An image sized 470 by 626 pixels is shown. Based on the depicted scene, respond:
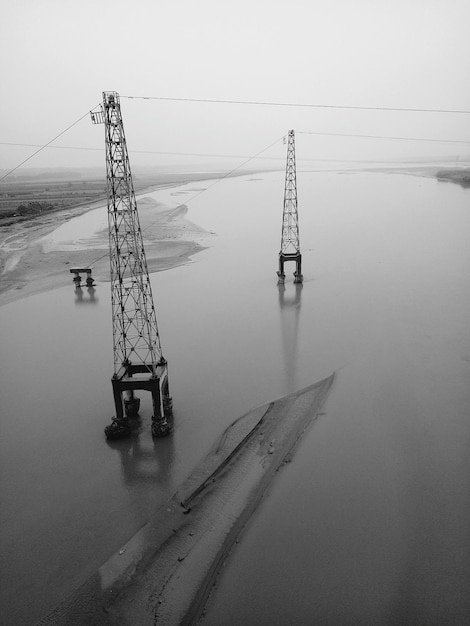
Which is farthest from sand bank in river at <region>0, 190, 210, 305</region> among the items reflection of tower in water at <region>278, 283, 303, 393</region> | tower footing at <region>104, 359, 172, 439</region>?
tower footing at <region>104, 359, 172, 439</region>

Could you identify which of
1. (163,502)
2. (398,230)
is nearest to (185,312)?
(163,502)

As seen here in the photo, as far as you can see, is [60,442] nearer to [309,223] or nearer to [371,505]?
[371,505]

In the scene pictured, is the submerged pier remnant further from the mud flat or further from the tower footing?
the mud flat

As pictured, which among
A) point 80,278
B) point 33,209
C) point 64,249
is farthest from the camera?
point 33,209

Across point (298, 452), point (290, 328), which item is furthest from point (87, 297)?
point (298, 452)

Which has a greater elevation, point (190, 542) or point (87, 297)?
point (87, 297)

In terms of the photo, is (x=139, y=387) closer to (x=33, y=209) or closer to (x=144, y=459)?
(x=144, y=459)

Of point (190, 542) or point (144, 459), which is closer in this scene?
point (190, 542)

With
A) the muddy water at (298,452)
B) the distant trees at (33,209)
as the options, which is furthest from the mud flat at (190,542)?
the distant trees at (33,209)
